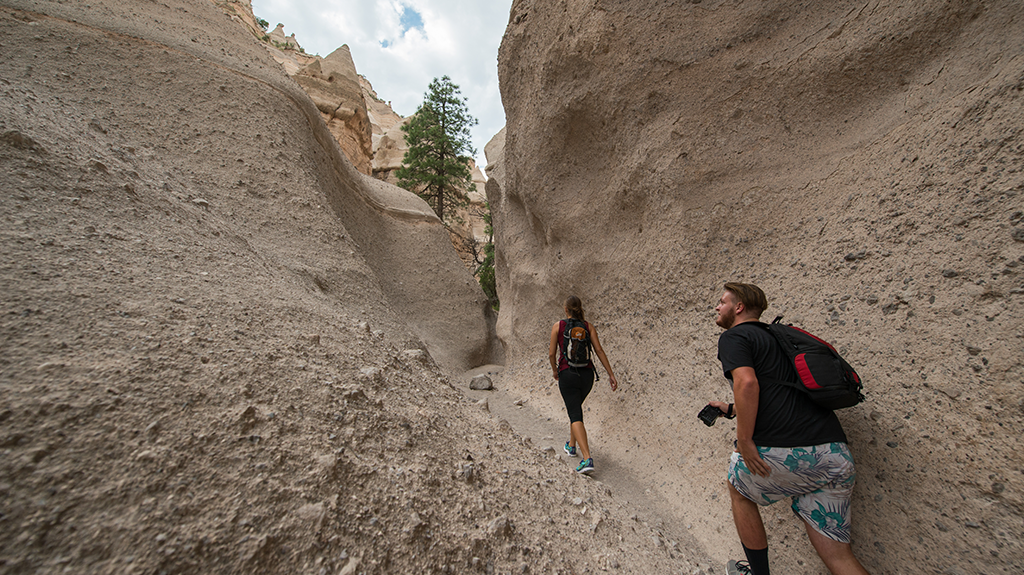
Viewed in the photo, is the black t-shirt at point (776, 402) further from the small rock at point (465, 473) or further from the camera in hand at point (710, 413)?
the small rock at point (465, 473)

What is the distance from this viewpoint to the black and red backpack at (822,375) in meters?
1.45

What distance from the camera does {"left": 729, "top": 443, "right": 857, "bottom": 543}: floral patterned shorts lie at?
1456 mm

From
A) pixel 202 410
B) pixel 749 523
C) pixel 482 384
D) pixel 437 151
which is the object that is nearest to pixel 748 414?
pixel 749 523

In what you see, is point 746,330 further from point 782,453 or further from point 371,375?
point 371,375

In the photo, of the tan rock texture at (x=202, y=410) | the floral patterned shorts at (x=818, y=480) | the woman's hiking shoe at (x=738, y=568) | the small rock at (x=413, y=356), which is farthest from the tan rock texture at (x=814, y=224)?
the small rock at (x=413, y=356)

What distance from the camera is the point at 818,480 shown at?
4.84 feet

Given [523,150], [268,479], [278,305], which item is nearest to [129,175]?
[278,305]

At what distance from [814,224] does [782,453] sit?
1607 mm

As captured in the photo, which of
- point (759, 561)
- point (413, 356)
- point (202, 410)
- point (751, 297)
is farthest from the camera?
point (413, 356)

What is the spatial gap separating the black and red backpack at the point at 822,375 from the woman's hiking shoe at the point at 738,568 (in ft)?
2.90

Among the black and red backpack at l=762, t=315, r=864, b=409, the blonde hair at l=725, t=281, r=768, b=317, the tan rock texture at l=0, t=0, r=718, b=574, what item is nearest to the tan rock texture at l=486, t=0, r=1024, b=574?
the black and red backpack at l=762, t=315, r=864, b=409

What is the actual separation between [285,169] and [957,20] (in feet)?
18.4

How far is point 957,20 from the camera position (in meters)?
2.04

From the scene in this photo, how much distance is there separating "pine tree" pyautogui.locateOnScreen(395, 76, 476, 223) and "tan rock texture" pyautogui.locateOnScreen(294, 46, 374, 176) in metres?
1.45
